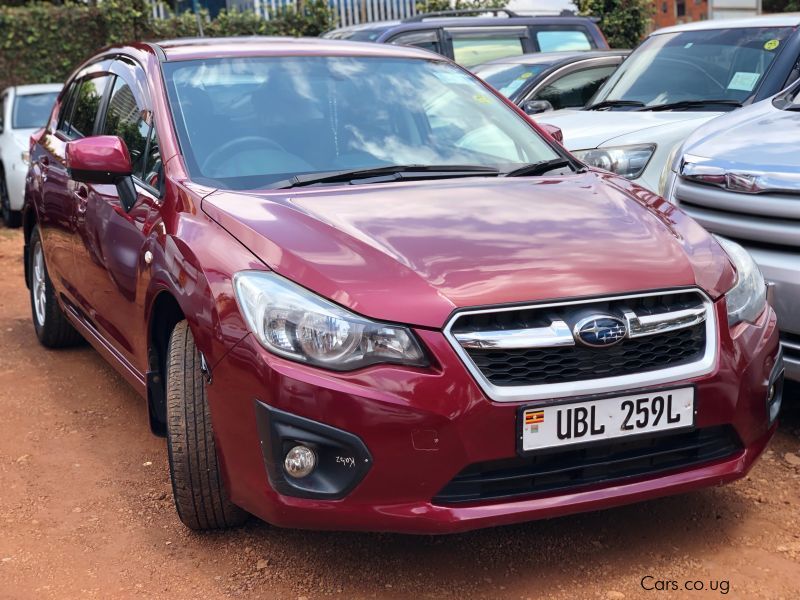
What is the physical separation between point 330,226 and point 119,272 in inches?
44.7

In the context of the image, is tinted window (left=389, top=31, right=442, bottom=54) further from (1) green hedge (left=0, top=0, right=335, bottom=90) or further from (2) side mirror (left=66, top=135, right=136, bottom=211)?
(1) green hedge (left=0, top=0, right=335, bottom=90)

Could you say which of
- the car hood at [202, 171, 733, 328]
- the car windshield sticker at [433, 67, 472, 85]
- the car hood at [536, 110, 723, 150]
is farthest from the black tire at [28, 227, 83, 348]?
the car hood at [536, 110, 723, 150]

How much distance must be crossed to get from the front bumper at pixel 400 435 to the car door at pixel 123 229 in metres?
0.91

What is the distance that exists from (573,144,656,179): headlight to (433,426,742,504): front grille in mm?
3058

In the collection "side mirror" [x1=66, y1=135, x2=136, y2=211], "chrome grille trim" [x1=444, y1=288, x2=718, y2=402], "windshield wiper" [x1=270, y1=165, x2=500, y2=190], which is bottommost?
"chrome grille trim" [x1=444, y1=288, x2=718, y2=402]

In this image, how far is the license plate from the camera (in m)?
2.69

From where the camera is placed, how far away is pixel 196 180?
11.3 ft

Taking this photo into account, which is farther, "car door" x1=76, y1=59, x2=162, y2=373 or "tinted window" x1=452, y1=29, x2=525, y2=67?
"tinted window" x1=452, y1=29, x2=525, y2=67

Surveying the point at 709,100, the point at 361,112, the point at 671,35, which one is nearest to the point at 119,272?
the point at 361,112

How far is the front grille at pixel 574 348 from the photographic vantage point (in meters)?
2.68

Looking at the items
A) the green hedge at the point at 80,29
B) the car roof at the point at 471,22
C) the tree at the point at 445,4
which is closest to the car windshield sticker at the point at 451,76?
the car roof at the point at 471,22

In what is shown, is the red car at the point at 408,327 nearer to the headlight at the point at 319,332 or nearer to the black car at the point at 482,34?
the headlight at the point at 319,332

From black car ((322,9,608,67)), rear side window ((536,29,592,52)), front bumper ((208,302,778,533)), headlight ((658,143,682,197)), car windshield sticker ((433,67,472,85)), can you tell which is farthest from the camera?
rear side window ((536,29,592,52))

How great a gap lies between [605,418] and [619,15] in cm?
1483
